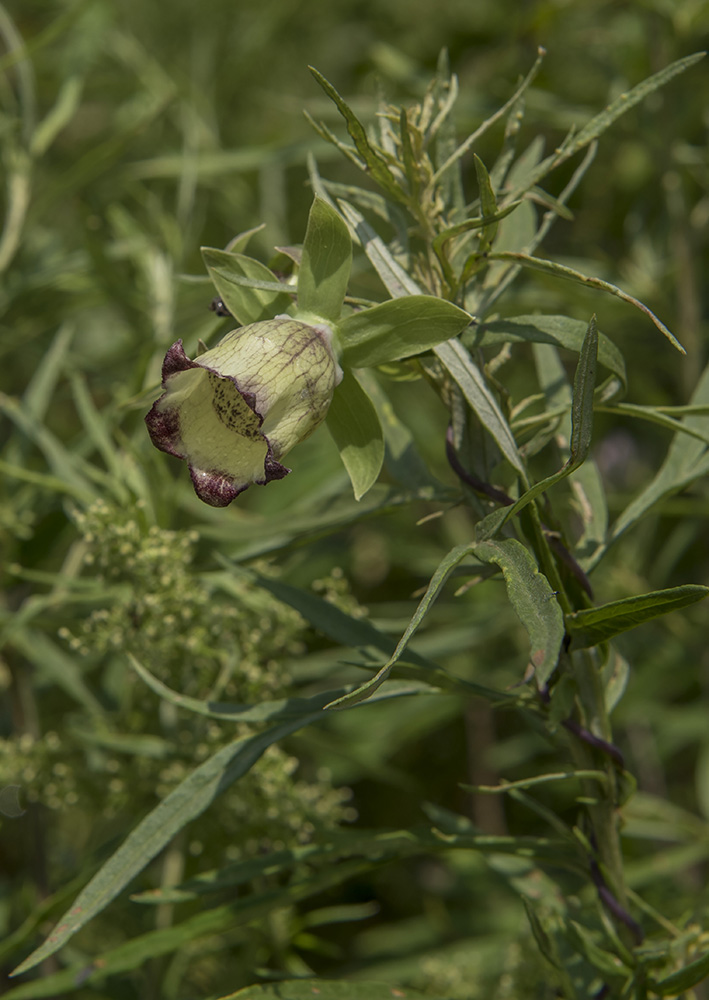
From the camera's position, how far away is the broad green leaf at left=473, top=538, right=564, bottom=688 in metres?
0.55

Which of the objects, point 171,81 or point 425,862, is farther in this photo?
point 425,862

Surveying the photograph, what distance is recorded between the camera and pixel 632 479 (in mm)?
1996

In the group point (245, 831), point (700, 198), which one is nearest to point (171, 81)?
point (700, 198)

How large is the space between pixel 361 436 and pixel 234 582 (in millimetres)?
396

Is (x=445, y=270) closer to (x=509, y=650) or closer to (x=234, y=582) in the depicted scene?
(x=234, y=582)

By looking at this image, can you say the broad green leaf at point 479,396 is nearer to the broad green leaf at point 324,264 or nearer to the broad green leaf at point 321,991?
the broad green leaf at point 324,264

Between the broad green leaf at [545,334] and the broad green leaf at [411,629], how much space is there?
0.57 ft

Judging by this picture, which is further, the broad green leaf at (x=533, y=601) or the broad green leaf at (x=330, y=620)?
the broad green leaf at (x=330, y=620)

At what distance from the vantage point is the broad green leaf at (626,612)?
0.64 m

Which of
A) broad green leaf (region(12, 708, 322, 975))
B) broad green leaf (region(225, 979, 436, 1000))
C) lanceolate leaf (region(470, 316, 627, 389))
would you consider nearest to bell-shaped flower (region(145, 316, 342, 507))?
lanceolate leaf (region(470, 316, 627, 389))

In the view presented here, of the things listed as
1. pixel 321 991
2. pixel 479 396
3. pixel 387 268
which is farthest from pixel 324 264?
pixel 321 991

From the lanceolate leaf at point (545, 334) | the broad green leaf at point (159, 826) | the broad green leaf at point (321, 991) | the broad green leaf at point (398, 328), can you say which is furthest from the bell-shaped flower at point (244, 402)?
the broad green leaf at point (321, 991)

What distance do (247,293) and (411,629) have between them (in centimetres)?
30

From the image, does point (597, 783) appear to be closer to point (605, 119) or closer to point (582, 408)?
point (582, 408)
